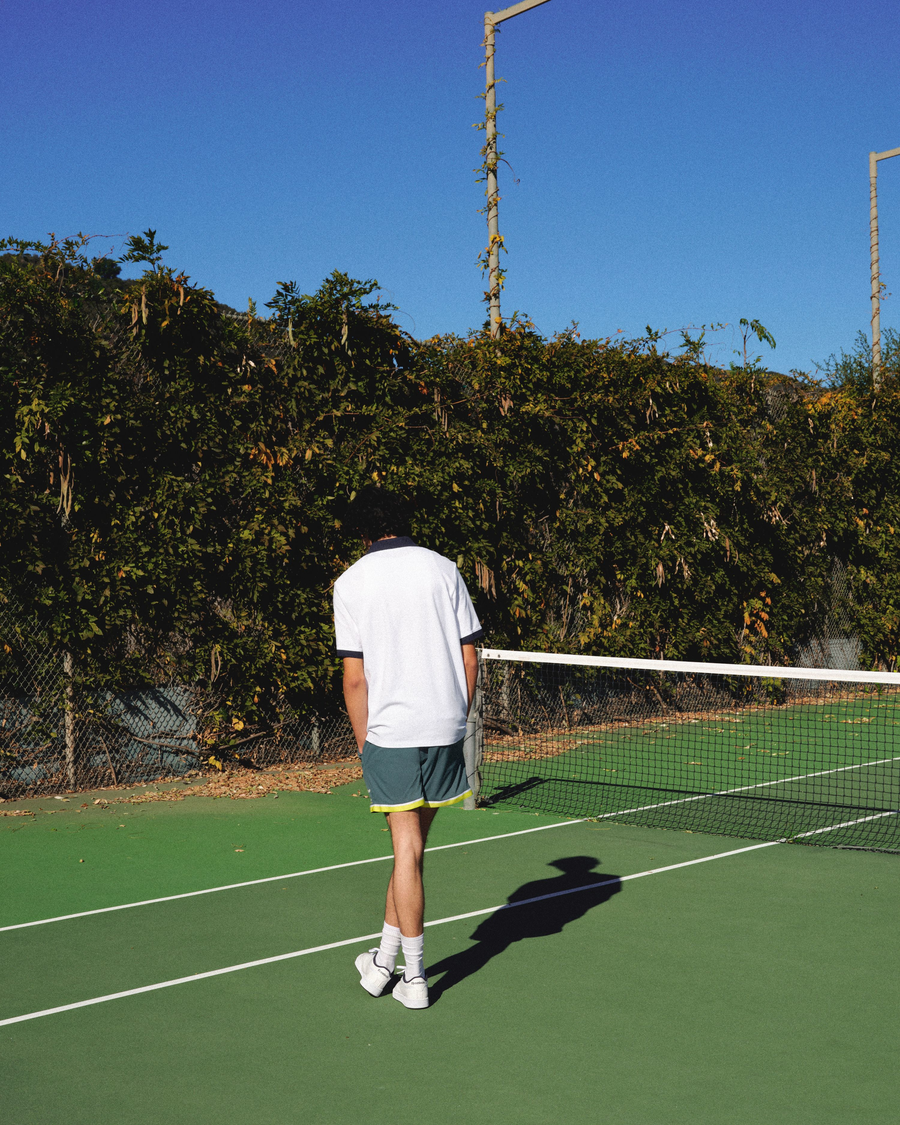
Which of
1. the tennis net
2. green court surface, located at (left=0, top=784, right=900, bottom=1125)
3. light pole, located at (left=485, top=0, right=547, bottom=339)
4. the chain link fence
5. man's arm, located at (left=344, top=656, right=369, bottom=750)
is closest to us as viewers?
green court surface, located at (left=0, top=784, right=900, bottom=1125)

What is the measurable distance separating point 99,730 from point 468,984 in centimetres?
483

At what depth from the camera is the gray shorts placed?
4.15m

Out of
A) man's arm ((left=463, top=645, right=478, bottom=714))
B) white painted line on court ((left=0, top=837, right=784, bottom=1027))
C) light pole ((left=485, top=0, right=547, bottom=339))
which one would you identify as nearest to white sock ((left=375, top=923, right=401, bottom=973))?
white painted line on court ((left=0, top=837, right=784, bottom=1027))

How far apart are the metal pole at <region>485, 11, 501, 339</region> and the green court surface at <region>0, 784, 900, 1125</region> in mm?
5513

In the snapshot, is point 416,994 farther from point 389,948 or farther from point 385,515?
point 385,515

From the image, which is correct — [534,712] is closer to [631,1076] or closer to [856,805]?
[856,805]

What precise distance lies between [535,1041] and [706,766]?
230 inches

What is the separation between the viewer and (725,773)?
9133 millimetres

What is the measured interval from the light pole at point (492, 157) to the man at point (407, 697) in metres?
6.78

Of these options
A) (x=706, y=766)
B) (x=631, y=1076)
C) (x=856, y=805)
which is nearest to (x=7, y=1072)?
(x=631, y=1076)

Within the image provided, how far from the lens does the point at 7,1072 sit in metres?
3.72

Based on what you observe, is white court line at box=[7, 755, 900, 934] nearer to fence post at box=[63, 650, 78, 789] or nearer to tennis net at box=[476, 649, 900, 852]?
tennis net at box=[476, 649, 900, 852]

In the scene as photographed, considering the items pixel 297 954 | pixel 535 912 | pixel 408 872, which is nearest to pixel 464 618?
pixel 408 872

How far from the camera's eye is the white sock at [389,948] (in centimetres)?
430
